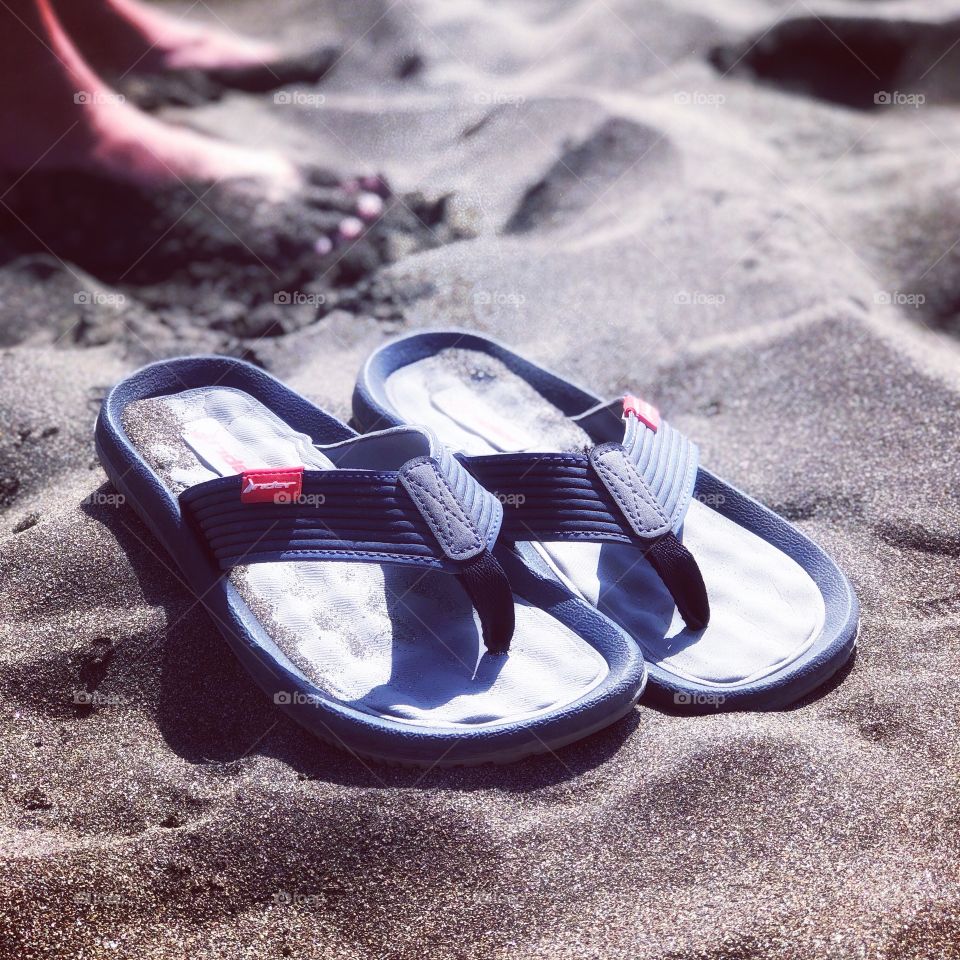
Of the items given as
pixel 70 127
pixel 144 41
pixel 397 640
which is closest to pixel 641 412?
pixel 397 640

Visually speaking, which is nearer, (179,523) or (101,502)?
(179,523)

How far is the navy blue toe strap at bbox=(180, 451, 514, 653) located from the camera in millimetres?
1666

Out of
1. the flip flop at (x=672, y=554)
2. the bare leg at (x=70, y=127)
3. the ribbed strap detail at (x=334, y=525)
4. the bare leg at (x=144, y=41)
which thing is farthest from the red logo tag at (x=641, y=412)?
the bare leg at (x=144, y=41)

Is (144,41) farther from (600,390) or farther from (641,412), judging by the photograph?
(641,412)

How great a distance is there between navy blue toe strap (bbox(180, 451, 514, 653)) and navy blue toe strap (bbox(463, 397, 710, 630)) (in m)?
0.09

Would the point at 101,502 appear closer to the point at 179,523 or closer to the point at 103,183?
the point at 179,523

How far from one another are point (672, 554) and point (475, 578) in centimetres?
37

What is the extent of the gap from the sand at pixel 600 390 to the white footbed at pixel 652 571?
12 centimetres

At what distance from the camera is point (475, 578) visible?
1659mm

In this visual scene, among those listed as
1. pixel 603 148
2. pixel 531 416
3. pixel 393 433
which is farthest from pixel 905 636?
pixel 603 148

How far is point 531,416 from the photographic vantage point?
2260 millimetres

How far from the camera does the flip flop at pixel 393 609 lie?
1.58 meters

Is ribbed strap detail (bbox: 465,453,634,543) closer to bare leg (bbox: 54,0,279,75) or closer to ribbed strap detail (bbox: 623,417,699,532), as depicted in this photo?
ribbed strap detail (bbox: 623,417,699,532)

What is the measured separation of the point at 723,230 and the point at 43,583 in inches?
88.4
